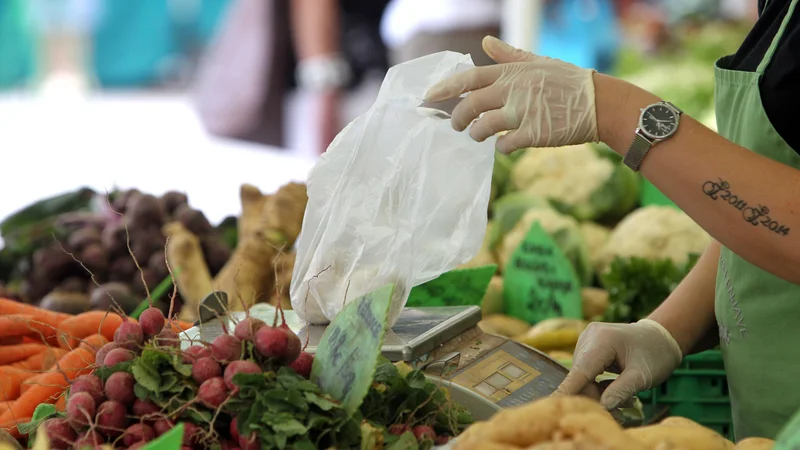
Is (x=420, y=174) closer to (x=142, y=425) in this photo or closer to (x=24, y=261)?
(x=142, y=425)

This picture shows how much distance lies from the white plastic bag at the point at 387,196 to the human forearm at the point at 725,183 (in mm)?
291

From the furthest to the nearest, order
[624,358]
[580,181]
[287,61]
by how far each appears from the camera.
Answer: [287,61] → [580,181] → [624,358]

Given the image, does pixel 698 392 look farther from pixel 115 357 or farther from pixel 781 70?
pixel 115 357

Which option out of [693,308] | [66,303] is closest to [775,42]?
[693,308]

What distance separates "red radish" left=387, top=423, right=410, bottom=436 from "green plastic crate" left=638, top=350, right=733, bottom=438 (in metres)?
0.84

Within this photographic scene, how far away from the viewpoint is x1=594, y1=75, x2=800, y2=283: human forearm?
1300mm

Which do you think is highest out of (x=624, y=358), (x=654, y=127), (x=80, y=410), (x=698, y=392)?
(x=654, y=127)

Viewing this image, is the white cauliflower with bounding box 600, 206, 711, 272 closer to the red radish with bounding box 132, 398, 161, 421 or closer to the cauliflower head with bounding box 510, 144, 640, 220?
the cauliflower head with bounding box 510, 144, 640, 220

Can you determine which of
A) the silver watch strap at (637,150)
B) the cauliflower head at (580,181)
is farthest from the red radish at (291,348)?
the cauliflower head at (580,181)

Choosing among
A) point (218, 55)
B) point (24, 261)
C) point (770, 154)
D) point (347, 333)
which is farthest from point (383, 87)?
point (218, 55)

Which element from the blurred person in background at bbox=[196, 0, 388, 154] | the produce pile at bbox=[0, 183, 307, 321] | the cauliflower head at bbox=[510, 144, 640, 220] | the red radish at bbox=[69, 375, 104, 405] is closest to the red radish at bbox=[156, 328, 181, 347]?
the red radish at bbox=[69, 375, 104, 405]

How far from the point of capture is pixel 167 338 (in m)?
1.23

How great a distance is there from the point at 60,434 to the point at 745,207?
1.04 meters

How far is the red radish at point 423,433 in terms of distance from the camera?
1170mm
